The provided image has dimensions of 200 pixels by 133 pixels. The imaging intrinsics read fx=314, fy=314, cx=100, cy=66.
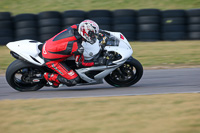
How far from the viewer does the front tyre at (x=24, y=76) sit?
648cm

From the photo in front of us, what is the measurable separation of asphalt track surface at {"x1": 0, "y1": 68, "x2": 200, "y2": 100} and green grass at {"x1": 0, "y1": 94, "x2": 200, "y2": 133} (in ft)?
2.47

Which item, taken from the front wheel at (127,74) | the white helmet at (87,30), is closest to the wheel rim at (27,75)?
the white helmet at (87,30)

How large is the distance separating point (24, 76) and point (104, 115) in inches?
105

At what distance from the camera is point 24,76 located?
262 inches

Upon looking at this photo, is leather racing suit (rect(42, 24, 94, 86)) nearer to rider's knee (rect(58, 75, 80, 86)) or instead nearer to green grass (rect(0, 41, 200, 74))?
rider's knee (rect(58, 75, 80, 86))

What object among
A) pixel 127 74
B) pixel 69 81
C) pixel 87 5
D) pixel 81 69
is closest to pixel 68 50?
pixel 81 69

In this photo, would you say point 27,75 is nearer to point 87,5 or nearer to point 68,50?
point 68,50

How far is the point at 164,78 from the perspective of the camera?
25.5ft

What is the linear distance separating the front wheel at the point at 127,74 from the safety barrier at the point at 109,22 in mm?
5626

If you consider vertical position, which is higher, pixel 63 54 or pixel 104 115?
pixel 63 54

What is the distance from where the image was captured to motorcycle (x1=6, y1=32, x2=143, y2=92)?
6457 millimetres

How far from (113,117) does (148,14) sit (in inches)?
331

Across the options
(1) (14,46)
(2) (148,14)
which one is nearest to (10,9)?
(2) (148,14)

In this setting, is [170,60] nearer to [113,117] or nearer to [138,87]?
[138,87]
